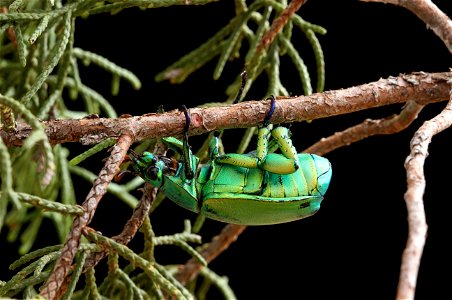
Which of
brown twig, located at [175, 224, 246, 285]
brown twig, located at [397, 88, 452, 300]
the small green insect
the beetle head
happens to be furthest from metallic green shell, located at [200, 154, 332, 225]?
brown twig, located at [175, 224, 246, 285]

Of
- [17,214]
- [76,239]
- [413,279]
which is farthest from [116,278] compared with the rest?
[413,279]

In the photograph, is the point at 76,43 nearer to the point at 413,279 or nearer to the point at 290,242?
the point at 290,242

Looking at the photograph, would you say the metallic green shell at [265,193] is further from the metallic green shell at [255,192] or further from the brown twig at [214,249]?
the brown twig at [214,249]

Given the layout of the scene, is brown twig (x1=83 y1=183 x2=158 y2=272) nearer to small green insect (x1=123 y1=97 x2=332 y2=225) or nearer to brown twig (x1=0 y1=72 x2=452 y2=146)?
small green insect (x1=123 y1=97 x2=332 y2=225)

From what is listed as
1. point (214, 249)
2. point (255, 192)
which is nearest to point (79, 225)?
point (255, 192)

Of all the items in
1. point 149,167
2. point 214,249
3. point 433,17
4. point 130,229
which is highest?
point 433,17

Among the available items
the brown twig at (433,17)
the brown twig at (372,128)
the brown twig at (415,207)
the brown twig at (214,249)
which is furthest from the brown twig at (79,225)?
the brown twig at (214,249)

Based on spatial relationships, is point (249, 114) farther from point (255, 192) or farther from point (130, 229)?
point (130, 229)
